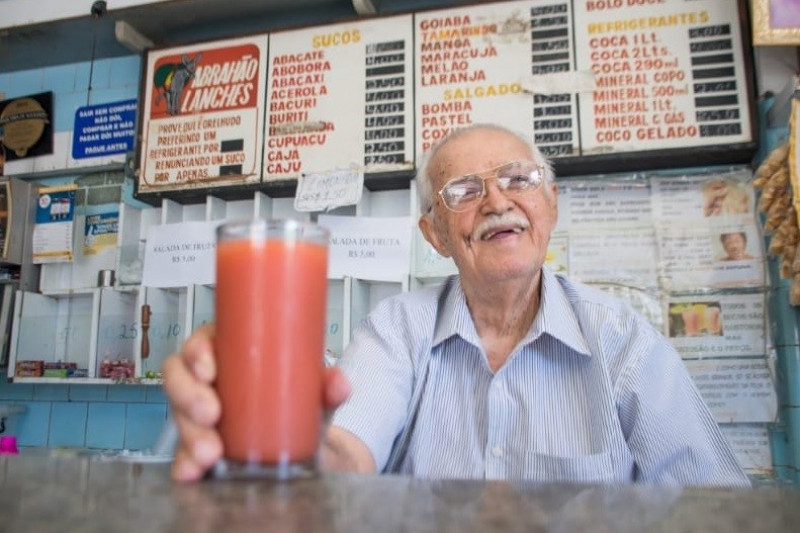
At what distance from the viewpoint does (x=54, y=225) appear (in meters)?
→ 3.31

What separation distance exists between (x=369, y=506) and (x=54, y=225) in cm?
346

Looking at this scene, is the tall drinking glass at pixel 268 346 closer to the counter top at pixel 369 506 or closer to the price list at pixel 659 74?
the counter top at pixel 369 506

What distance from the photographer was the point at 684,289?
246cm

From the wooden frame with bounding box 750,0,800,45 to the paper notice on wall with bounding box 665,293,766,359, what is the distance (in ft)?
3.06

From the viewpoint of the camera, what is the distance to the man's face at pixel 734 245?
2428 millimetres

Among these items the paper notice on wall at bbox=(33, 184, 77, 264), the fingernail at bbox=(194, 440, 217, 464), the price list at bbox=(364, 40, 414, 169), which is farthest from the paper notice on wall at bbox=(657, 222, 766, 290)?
the paper notice on wall at bbox=(33, 184, 77, 264)

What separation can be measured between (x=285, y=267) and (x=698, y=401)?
3.67ft

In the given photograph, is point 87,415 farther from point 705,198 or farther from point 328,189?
point 705,198

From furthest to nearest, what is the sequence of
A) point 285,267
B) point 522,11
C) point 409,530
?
point 522,11, point 285,267, point 409,530

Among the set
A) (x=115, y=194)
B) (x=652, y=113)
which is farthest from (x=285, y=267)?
(x=115, y=194)

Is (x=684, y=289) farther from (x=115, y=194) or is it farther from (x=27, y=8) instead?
(x=27, y=8)

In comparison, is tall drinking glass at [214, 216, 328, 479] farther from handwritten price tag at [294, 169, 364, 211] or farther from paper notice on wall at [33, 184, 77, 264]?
paper notice on wall at [33, 184, 77, 264]

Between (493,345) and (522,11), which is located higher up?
(522,11)

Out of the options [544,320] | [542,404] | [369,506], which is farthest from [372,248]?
[369,506]
